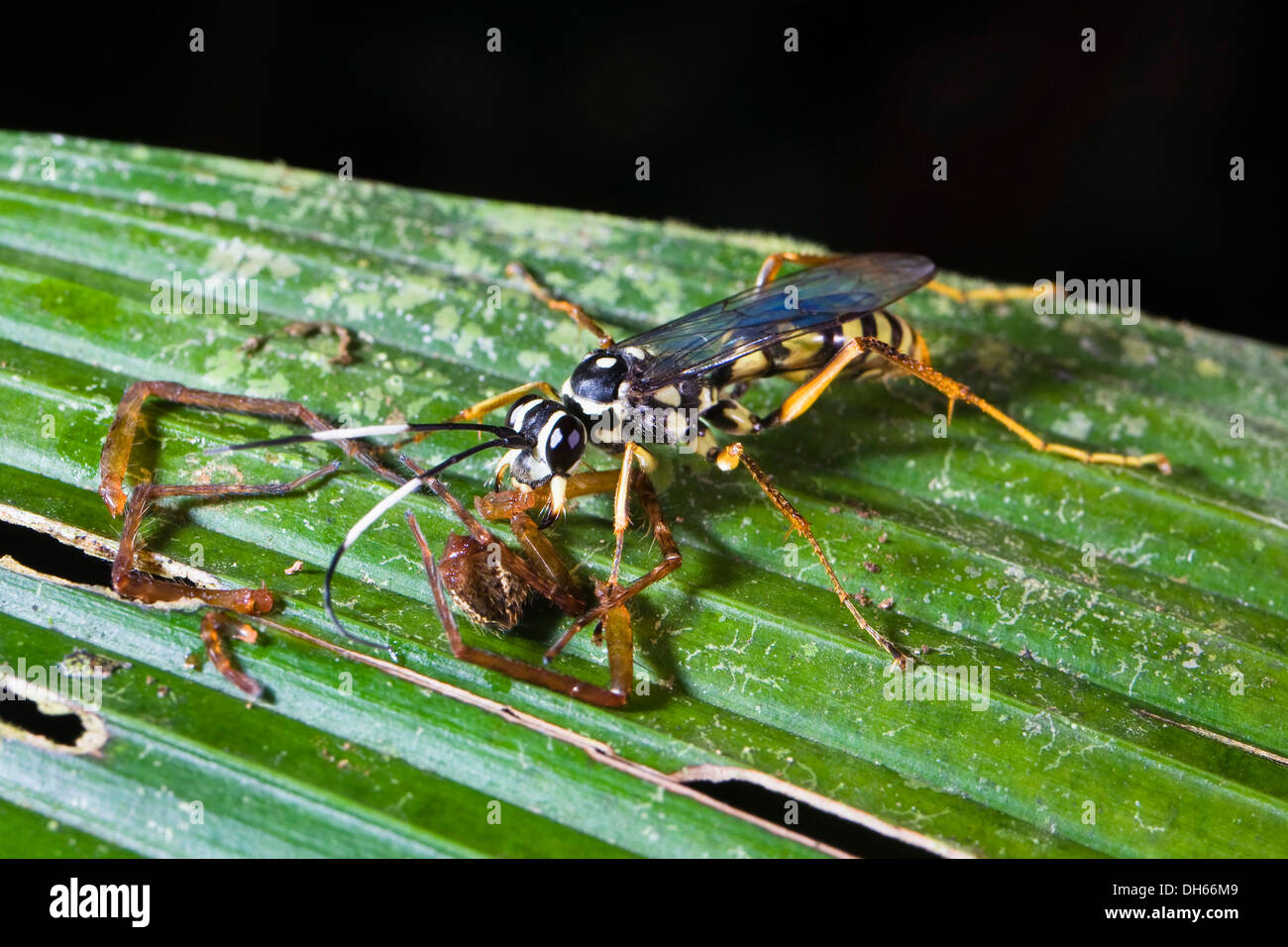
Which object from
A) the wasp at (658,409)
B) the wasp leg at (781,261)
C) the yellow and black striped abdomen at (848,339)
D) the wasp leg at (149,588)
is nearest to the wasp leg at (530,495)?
the wasp at (658,409)

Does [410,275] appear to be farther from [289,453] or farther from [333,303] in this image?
[289,453]

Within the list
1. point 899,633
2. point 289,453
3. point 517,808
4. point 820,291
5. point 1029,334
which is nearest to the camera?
point 517,808

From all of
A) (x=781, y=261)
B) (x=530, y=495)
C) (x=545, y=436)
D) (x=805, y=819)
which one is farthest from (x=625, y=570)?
(x=781, y=261)

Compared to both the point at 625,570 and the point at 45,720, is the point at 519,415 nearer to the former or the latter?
the point at 625,570

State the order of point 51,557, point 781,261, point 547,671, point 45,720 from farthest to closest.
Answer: point 781,261, point 51,557, point 547,671, point 45,720

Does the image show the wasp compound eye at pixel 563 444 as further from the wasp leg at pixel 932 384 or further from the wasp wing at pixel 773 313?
the wasp leg at pixel 932 384

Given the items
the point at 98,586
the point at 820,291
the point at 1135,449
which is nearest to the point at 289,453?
the point at 98,586

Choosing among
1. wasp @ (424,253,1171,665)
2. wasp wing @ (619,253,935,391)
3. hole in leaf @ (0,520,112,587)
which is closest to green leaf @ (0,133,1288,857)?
hole in leaf @ (0,520,112,587)
